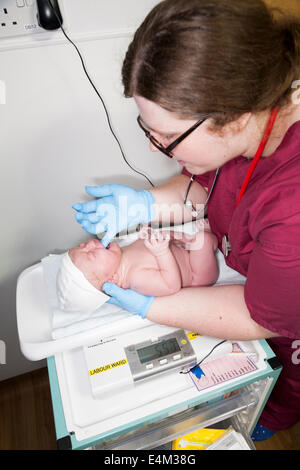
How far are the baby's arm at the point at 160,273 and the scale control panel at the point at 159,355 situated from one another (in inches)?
6.4

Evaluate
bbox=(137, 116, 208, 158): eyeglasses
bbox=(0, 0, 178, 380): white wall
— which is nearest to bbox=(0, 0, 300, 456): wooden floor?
bbox=(0, 0, 178, 380): white wall

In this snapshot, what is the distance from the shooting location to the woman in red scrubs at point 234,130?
25.2 inches

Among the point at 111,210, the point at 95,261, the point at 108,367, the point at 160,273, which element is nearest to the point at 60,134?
the point at 111,210

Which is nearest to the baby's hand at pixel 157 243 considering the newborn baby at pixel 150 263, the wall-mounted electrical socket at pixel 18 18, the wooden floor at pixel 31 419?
the newborn baby at pixel 150 263

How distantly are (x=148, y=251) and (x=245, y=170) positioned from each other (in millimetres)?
471

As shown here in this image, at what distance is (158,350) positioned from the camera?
40.8 inches

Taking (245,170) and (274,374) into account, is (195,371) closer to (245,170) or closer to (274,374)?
(274,374)

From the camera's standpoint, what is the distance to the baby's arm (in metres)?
1.11

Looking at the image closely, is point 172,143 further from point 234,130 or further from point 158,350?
point 158,350

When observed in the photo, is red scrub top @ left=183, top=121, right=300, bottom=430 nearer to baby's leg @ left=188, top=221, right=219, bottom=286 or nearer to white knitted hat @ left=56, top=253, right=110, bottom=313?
baby's leg @ left=188, top=221, right=219, bottom=286
